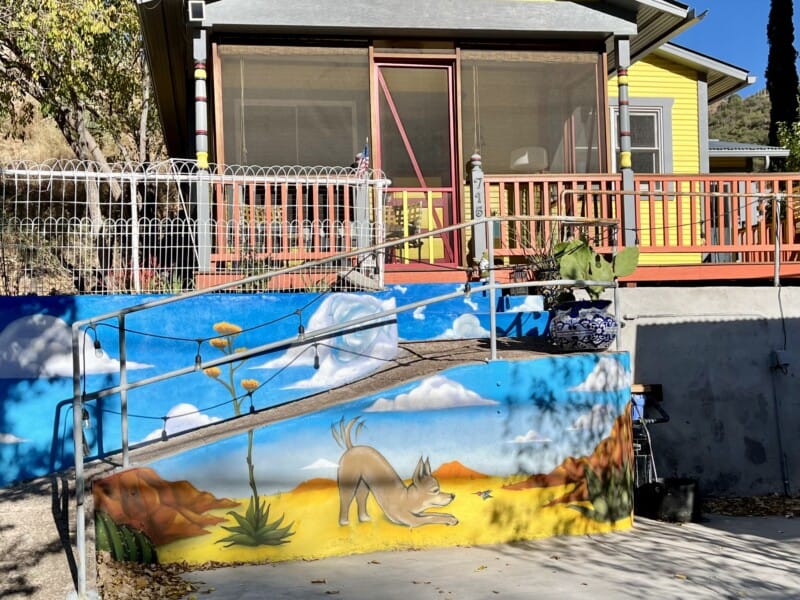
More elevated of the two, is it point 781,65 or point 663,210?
point 781,65

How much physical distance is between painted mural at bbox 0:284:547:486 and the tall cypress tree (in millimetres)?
20566

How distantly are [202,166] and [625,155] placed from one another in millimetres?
4873

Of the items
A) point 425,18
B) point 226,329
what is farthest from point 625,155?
point 226,329

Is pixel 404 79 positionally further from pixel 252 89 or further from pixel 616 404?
pixel 616 404

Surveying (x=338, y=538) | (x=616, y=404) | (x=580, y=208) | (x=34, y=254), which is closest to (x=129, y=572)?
(x=338, y=538)

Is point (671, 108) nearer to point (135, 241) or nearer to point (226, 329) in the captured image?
point (226, 329)

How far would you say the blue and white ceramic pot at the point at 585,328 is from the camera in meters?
7.70

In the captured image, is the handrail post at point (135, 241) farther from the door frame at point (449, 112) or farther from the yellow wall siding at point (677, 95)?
the yellow wall siding at point (677, 95)

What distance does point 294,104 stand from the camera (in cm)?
1080

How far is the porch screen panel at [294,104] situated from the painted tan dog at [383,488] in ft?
15.9

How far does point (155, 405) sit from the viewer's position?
7.57m

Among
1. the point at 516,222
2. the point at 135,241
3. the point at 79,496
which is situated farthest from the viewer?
the point at 516,222

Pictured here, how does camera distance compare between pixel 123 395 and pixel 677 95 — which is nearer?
pixel 123 395

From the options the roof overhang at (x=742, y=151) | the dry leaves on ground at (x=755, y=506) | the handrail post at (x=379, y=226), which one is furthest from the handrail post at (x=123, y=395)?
the roof overhang at (x=742, y=151)
